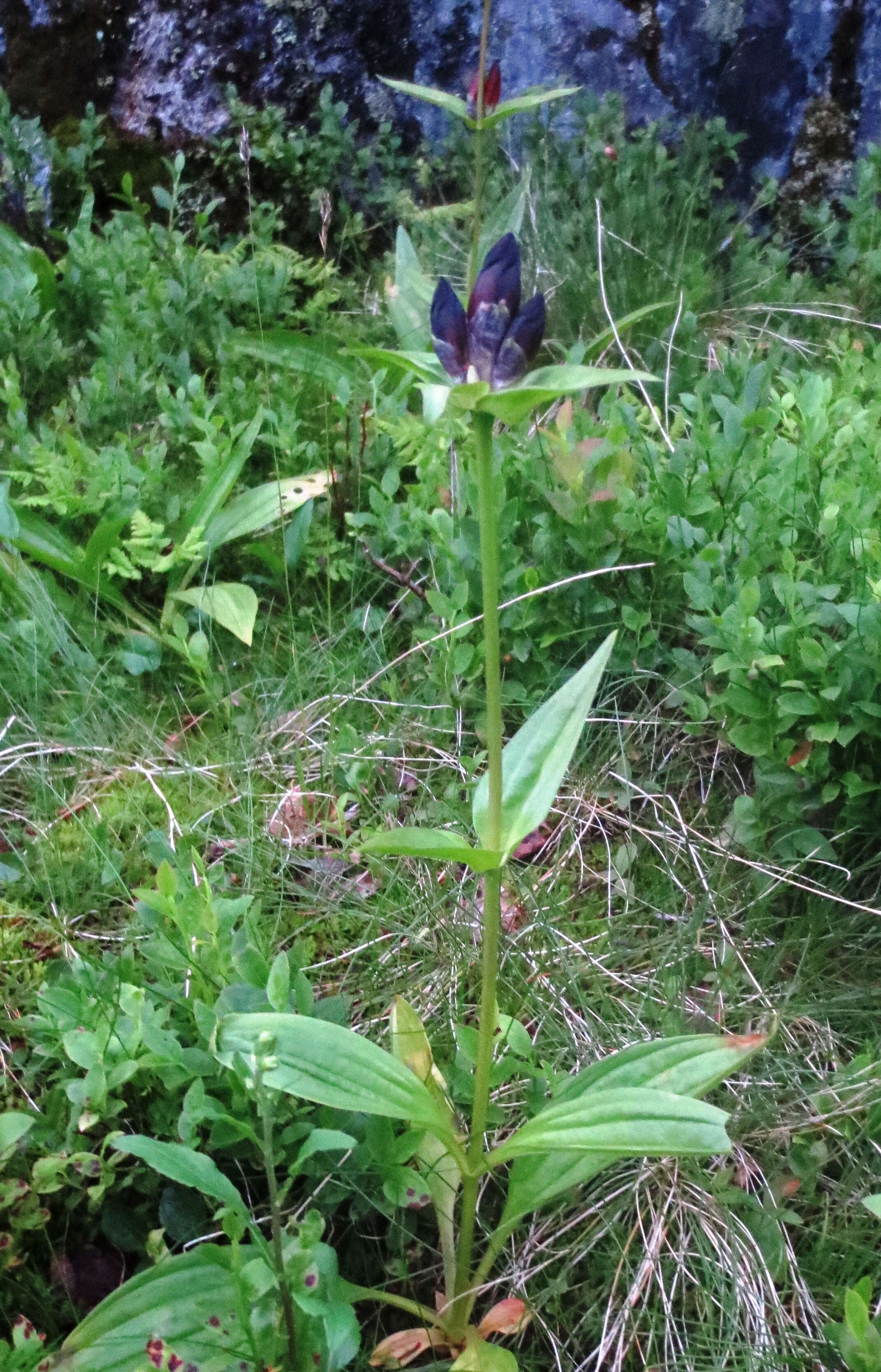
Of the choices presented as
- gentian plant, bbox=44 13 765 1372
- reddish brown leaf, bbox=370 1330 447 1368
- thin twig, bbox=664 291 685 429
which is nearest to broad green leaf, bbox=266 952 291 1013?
gentian plant, bbox=44 13 765 1372

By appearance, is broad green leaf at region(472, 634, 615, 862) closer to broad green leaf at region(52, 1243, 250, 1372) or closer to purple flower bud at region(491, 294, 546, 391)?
purple flower bud at region(491, 294, 546, 391)

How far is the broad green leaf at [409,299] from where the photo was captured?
126 cm

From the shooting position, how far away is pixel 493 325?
960 millimetres

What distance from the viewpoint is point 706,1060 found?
1075mm

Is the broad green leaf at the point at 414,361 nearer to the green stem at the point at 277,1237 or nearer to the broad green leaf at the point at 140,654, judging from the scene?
the green stem at the point at 277,1237

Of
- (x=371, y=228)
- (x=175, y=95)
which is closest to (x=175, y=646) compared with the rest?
(x=371, y=228)

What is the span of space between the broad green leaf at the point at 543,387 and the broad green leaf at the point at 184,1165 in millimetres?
796

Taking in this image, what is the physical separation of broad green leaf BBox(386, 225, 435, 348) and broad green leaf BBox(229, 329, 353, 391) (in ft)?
0.58

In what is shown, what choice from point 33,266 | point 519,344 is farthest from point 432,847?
point 33,266

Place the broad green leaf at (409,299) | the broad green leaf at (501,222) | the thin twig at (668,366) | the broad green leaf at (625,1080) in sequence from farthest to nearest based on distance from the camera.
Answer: the broad green leaf at (501,222), the thin twig at (668,366), the broad green leaf at (409,299), the broad green leaf at (625,1080)

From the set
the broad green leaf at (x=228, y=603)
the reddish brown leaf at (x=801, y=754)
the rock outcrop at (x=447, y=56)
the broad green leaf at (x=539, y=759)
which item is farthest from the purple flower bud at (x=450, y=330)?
the rock outcrop at (x=447, y=56)

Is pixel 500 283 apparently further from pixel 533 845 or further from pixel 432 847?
pixel 533 845

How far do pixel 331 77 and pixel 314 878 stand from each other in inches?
114

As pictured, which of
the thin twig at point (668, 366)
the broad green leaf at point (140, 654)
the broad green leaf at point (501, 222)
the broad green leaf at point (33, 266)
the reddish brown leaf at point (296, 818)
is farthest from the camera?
the broad green leaf at point (33, 266)
